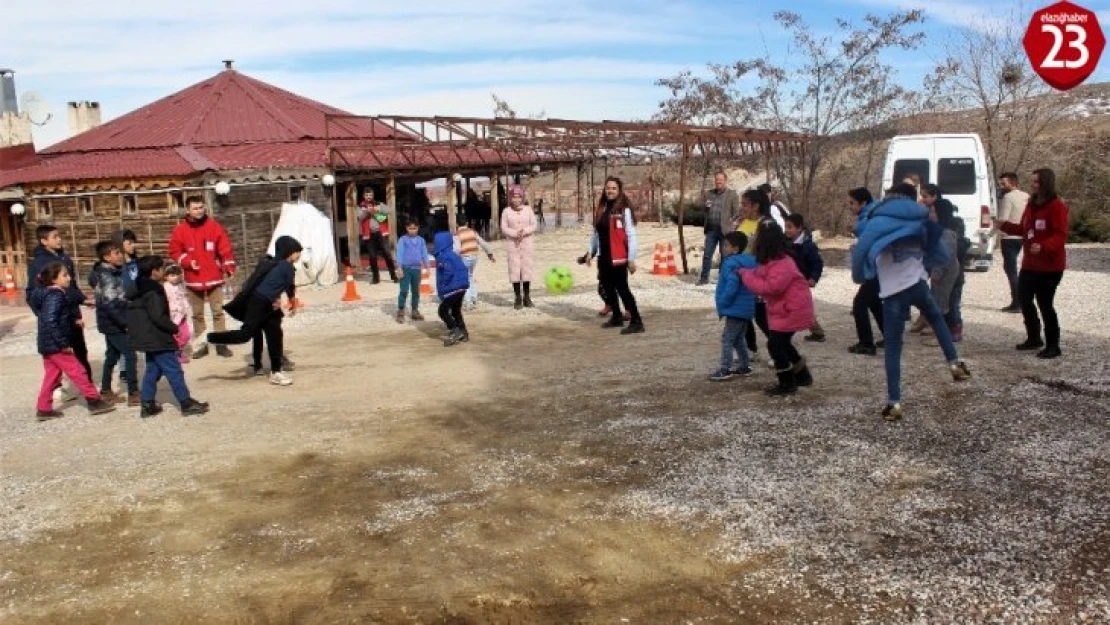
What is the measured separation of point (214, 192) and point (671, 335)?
10.5m

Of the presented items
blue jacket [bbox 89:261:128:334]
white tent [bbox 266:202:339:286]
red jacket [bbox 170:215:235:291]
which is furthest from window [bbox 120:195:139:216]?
blue jacket [bbox 89:261:128:334]

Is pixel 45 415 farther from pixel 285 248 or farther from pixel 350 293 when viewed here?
pixel 350 293

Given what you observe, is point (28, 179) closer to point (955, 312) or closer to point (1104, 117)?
point (955, 312)

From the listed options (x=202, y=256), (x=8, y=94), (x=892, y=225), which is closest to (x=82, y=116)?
(x=8, y=94)

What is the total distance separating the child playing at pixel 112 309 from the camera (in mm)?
7406

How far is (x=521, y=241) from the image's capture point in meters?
11.7

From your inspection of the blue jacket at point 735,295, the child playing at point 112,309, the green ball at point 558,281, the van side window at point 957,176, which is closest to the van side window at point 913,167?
the van side window at point 957,176

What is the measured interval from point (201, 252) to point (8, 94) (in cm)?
1496

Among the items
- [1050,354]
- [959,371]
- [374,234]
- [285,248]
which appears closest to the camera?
[959,371]

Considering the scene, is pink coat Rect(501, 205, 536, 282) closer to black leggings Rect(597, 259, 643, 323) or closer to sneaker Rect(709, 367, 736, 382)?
black leggings Rect(597, 259, 643, 323)

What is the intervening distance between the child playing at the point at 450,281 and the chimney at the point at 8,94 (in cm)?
1600

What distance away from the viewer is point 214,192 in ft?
53.9

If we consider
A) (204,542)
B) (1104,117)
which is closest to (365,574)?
(204,542)

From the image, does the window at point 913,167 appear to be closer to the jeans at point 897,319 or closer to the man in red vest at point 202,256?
the jeans at point 897,319
